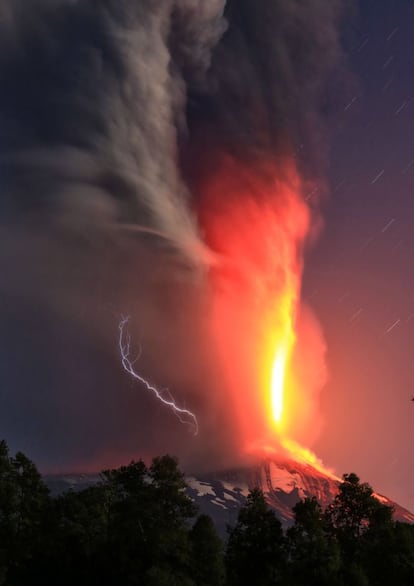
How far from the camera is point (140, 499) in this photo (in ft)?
246

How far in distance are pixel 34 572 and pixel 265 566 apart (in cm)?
3040

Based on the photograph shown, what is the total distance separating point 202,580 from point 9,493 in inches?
1175

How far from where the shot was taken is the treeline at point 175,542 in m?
70.0

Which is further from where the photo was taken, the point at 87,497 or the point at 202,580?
the point at 87,497

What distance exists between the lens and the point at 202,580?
70938 mm

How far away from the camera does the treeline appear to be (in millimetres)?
70000

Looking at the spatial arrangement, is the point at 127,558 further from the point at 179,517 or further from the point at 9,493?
the point at 9,493

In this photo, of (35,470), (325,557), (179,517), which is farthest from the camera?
(35,470)

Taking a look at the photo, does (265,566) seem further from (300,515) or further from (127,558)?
(127,558)

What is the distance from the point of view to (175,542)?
70562 mm

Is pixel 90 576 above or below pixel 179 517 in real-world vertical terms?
below

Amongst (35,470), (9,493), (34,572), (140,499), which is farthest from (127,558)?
(35,470)

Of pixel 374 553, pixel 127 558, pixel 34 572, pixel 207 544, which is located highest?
pixel 374 553

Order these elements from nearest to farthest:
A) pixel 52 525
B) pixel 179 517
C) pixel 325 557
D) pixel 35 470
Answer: pixel 325 557
pixel 179 517
pixel 52 525
pixel 35 470
